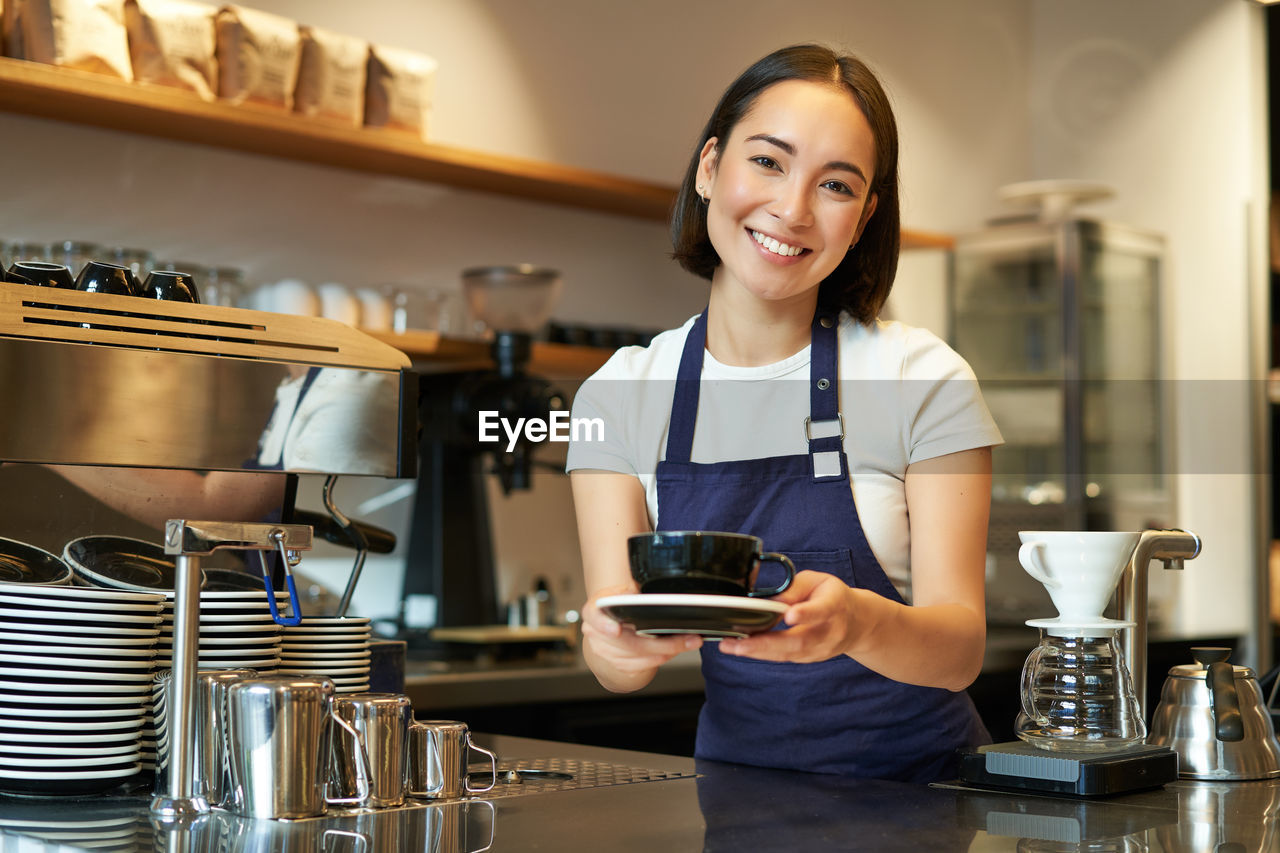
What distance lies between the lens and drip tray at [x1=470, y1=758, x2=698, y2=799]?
1430 millimetres

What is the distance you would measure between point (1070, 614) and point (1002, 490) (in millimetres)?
3232

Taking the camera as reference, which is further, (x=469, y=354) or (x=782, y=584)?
(x=469, y=354)

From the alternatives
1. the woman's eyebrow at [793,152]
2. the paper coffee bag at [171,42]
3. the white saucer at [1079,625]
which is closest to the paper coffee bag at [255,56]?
the paper coffee bag at [171,42]

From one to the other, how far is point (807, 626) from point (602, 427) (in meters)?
0.62

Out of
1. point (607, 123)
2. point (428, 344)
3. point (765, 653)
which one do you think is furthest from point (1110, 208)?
point (765, 653)

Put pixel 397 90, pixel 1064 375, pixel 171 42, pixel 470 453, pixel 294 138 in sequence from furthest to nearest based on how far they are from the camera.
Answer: pixel 1064 375 → pixel 470 453 → pixel 397 90 → pixel 294 138 → pixel 171 42

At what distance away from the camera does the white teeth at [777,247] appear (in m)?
1.60

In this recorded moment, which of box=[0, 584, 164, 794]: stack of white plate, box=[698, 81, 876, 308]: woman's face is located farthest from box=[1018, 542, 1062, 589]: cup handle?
box=[0, 584, 164, 794]: stack of white plate

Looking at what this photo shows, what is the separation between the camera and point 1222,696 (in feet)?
5.03

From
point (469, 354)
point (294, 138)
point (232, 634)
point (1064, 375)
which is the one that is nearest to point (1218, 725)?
point (232, 634)

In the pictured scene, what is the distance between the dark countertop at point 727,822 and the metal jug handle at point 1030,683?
109mm

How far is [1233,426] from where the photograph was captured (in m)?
4.64

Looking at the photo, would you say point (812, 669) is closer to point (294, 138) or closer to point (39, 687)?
point (39, 687)

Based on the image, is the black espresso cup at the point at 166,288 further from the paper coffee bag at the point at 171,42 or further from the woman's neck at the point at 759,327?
the paper coffee bag at the point at 171,42
